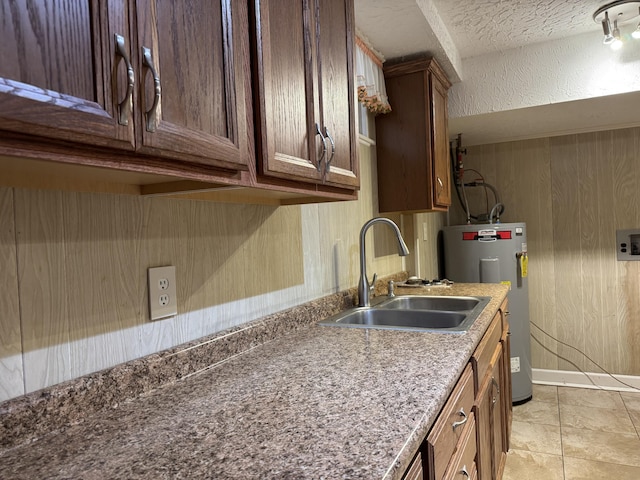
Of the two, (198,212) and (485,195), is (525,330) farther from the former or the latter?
(198,212)

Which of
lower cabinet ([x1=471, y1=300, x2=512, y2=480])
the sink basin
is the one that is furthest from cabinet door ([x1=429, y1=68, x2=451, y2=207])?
lower cabinet ([x1=471, y1=300, x2=512, y2=480])

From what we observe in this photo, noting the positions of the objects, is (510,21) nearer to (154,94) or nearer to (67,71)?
(154,94)

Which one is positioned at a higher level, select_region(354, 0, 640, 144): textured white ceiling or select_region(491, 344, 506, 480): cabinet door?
select_region(354, 0, 640, 144): textured white ceiling

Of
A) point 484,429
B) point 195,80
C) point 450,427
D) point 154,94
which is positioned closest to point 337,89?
point 195,80

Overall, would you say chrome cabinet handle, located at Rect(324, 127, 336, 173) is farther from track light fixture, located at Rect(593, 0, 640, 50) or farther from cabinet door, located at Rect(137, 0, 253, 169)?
track light fixture, located at Rect(593, 0, 640, 50)

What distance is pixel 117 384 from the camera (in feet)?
2.85

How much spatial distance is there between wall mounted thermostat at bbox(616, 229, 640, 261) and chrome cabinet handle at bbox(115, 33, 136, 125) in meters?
3.51

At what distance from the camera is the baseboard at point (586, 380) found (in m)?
3.11

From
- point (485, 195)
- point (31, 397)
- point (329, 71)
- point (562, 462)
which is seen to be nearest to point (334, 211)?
point (329, 71)

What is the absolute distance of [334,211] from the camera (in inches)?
74.5

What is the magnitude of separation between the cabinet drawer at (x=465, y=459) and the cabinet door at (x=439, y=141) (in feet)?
4.39

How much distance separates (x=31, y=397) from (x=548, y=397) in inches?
130

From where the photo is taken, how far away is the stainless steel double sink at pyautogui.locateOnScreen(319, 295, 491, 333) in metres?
1.65

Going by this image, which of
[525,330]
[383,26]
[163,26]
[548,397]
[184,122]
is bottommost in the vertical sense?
[548,397]
